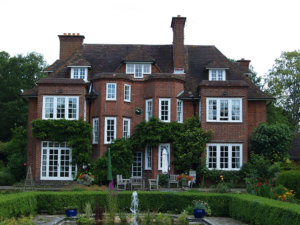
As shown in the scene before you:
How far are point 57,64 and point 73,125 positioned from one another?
300 inches

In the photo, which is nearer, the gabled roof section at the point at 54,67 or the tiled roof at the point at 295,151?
the gabled roof section at the point at 54,67

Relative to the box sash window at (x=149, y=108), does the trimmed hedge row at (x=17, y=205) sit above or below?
below

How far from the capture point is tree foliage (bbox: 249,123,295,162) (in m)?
23.6

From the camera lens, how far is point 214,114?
964 inches

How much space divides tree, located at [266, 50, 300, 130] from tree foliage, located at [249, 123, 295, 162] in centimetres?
2044

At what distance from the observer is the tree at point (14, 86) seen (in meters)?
44.1

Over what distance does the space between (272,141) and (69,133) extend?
13378 millimetres

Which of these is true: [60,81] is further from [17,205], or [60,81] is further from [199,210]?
[199,210]

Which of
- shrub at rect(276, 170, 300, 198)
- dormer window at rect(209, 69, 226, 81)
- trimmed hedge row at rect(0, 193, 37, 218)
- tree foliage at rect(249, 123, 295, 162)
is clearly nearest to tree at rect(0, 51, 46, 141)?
dormer window at rect(209, 69, 226, 81)

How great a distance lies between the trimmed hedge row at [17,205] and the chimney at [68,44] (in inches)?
650

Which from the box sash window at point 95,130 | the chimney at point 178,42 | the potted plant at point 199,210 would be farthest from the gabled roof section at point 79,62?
the potted plant at point 199,210

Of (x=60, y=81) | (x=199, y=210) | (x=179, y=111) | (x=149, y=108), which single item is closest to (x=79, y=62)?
(x=60, y=81)

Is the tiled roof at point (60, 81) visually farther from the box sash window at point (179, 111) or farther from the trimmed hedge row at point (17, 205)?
the trimmed hedge row at point (17, 205)

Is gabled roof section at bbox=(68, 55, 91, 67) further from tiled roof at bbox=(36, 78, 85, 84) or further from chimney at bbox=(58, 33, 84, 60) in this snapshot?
chimney at bbox=(58, 33, 84, 60)
